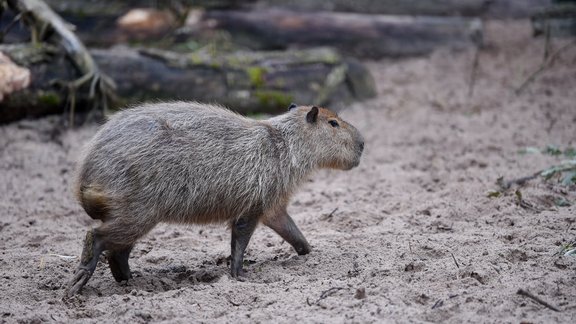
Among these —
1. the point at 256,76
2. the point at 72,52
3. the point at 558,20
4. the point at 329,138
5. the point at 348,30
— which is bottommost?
the point at 256,76

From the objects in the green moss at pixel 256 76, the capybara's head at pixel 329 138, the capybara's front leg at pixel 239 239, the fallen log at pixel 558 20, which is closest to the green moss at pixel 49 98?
the green moss at pixel 256 76

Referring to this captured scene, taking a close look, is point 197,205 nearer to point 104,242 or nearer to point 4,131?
point 104,242

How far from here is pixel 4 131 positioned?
7.70 metres

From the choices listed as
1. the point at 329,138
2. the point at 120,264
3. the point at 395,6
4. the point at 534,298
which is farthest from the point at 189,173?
the point at 395,6

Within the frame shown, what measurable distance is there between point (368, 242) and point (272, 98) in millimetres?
4093

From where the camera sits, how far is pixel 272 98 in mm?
8805

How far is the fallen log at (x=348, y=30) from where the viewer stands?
36.1ft

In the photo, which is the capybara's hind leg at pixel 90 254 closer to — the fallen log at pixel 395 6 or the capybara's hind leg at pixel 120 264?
the capybara's hind leg at pixel 120 264

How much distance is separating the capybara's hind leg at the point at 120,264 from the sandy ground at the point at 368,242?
0.07 meters

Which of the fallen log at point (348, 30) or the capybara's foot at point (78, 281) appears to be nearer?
the capybara's foot at point (78, 281)

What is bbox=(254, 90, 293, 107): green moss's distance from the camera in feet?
28.8

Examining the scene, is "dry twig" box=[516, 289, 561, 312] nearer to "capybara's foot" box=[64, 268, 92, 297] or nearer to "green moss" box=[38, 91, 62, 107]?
"capybara's foot" box=[64, 268, 92, 297]

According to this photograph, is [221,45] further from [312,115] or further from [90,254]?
[90,254]

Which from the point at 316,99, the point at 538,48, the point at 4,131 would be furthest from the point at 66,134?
the point at 538,48
